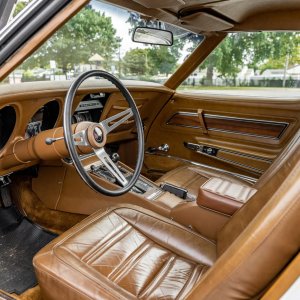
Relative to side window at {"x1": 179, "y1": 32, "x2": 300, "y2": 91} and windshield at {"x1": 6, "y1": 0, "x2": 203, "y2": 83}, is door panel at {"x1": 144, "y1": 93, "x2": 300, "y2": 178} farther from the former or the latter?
windshield at {"x1": 6, "y1": 0, "x2": 203, "y2": 83}

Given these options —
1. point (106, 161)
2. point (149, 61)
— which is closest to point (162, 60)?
point (149, 61)

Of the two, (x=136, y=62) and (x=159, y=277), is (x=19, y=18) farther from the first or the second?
(x=136, y=62)

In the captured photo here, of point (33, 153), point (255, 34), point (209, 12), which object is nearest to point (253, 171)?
point (255, 34)

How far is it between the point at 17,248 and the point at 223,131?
5.49 ft

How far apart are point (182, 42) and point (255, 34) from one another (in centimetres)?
55

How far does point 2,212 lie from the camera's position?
7.17 ft

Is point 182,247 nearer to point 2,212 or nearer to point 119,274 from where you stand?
point 119,274

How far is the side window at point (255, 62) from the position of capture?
237 centimetres

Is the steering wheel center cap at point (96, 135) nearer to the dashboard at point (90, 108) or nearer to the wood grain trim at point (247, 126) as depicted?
the dashboard at point (90, 108)

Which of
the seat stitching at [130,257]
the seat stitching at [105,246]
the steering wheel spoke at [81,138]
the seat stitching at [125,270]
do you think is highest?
the steering wheel spoke at [81,138]

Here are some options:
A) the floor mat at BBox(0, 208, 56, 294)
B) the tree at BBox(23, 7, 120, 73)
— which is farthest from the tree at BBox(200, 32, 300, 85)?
the floor mat at BBox(0, 208, 56, 294)

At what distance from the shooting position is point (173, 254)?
4.73 feet

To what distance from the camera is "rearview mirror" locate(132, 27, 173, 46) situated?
88.3 inches

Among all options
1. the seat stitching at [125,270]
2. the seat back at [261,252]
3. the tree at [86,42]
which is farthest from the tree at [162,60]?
the seat back at [261,252]
